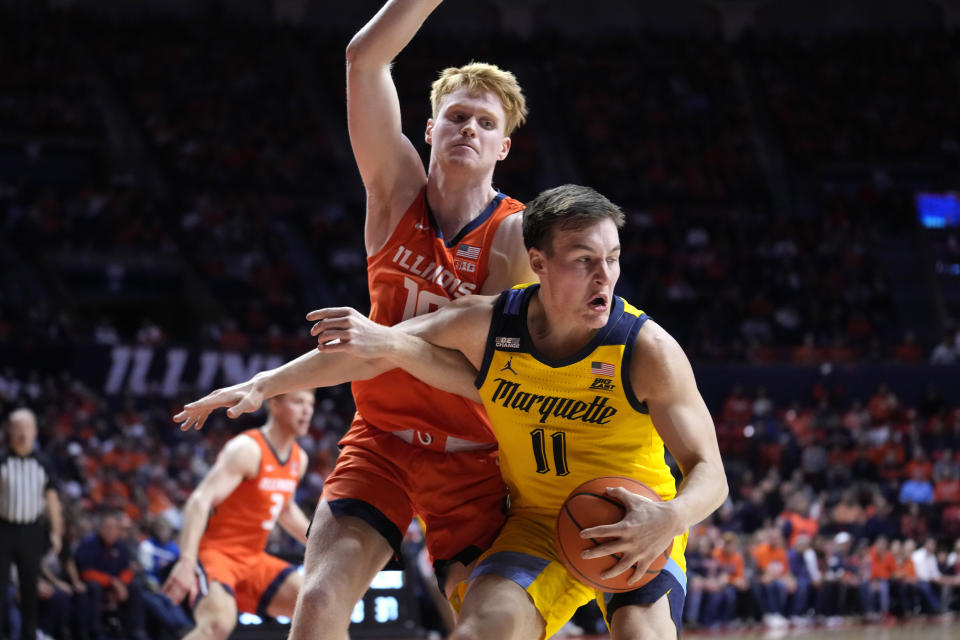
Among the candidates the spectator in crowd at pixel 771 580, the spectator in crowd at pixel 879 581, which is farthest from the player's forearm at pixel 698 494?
the spectator in crowd at pixel 879 581

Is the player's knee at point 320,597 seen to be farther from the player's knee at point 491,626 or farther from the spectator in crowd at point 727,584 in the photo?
the spectator in crowd at point 727,584

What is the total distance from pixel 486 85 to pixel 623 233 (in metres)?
19.4

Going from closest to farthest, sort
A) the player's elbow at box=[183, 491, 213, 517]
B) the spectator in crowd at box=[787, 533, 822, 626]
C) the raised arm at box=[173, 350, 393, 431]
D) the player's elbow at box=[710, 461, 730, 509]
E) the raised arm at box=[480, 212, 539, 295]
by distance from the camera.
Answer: the player's elbow at box=[710, 461, 730, 509] < the raised arm at box=[173, 350, 393, 431] < the raised arm at box=[480, 212, 539, 295] < the player's elbow at box=[183, 491, 213, 517] < the spectator in crowd at box=[787, 533, 822, 626]

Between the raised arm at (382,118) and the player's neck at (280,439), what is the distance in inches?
125

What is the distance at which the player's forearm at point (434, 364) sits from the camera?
3871 mm

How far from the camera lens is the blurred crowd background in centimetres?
1475

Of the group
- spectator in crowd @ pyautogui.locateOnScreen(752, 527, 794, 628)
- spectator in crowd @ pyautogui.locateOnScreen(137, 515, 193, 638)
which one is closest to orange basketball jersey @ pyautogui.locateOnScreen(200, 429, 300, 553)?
spectator in crowd @ pyautogui.locateOnScreen(137, 515, 193, 638)

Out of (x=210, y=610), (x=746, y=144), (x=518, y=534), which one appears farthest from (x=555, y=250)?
(x=746, y=144)

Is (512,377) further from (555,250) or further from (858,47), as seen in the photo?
(858,47)

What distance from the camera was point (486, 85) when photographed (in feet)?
14.7

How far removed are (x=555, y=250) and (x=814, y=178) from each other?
24.0 m

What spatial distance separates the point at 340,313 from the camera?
3639 mm

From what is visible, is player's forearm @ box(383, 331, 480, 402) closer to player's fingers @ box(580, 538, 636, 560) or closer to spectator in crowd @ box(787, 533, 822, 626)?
player's fingers @ box(580, 538, 636, 560)

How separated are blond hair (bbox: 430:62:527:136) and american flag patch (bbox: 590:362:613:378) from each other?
48.6 inches
